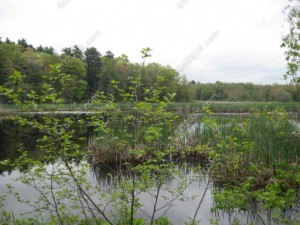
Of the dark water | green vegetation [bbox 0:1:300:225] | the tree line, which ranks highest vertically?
the tree line

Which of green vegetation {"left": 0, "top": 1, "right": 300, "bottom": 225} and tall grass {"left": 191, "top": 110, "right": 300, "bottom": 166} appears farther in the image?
tall grass {"left": 191, "top": 110, "right": 300, "bottom": 166}

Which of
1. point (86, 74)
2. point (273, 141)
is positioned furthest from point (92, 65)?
point (273, 141)

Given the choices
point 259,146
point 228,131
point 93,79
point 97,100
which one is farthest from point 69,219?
point 93,79

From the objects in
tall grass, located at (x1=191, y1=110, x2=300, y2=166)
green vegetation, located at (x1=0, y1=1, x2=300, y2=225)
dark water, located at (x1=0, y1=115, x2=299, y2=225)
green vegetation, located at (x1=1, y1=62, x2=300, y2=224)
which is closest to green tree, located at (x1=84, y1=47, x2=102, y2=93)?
green vegetation, located at (x1=0, y1=1, x2=300, y2=225)

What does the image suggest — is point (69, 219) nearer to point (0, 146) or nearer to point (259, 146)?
point (259, 146)

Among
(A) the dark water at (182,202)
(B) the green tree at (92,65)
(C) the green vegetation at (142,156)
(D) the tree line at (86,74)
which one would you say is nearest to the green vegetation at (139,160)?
(C) the green vegetation at (142,156)

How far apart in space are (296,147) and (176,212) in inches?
135

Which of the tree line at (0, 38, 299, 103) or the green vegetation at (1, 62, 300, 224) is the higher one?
the tree line at (0, 38, 299, 103)

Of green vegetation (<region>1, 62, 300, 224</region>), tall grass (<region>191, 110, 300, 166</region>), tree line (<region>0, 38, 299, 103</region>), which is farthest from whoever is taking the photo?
tree line (<region>0, 38, 299, 103</region>)

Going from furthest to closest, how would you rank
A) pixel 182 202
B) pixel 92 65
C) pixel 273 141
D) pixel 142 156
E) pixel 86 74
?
pixel 92 65, pixel 86 74, pixel 142 156, pixel 273 141, pixel 182 202

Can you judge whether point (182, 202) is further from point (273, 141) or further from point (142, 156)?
point (142, 156)

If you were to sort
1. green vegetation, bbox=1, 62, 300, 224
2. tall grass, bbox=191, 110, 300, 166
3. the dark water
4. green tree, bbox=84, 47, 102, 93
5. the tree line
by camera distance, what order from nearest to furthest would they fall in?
green vegetation, bbox=1, 62, 300, 224, the dark water, tall grass, bbox=191, 110, 300, 166, the tree line, green tree, bbox=84, 47, 102, 93

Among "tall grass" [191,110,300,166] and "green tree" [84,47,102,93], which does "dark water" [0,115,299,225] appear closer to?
"tall grass" [191,110,300,166]

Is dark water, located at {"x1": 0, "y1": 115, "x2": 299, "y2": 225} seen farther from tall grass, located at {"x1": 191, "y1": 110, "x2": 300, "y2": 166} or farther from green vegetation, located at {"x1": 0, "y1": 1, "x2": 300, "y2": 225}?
tall grass, located at {"x1": 191, "y1": 110, "x2": 300, "y2": 166}
